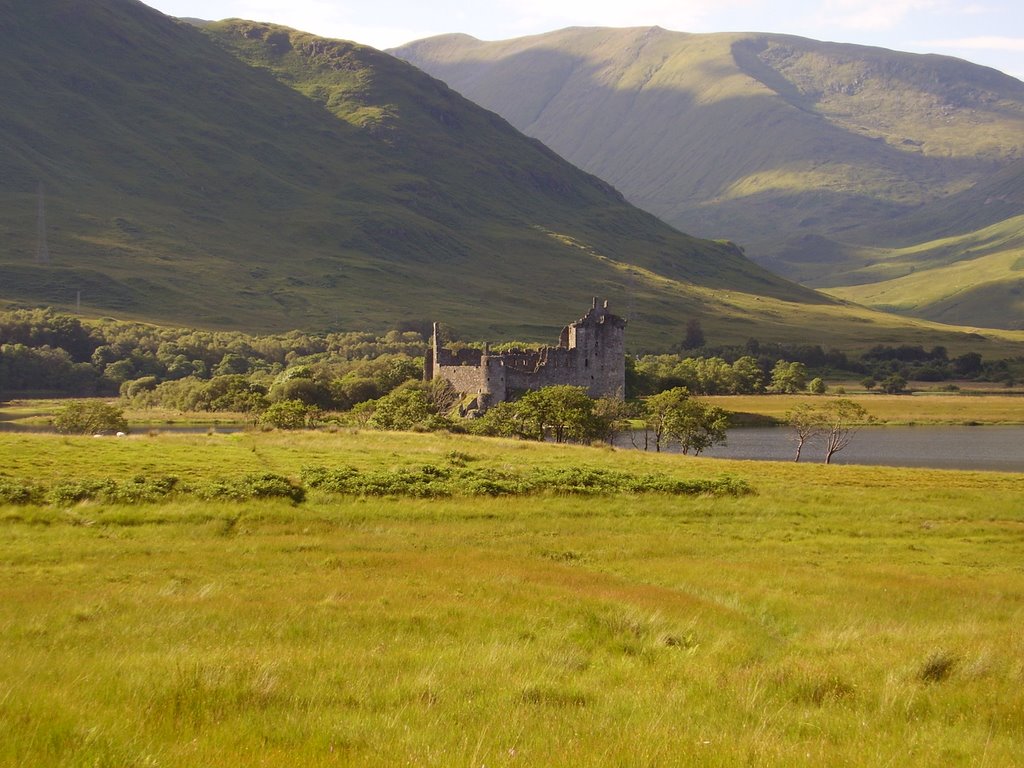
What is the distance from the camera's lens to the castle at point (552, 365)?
355 ft

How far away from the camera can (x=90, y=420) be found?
86.8 metres

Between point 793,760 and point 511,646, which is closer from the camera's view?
point 793,760

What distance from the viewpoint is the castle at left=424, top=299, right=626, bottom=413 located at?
108 metres

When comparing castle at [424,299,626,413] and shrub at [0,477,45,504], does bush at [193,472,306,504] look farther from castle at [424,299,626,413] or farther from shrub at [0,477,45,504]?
castle at [424,299,626,413]

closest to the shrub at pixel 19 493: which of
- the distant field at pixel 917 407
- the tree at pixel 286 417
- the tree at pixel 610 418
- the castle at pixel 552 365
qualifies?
the tree at pixel 286 417

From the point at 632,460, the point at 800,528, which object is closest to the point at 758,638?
the point at 800,528

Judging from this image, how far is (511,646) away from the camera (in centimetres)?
1731

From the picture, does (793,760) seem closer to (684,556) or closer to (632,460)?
(684,556)

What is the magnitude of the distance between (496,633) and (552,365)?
9826 centimetres

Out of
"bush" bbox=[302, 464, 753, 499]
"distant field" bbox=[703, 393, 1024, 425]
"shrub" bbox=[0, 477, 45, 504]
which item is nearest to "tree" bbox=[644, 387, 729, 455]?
"bush" bbox=[302, 464, 753, 499]

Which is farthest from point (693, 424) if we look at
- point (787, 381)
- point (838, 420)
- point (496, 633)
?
point (787, 381)

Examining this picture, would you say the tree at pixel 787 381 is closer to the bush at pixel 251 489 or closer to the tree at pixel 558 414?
the tree at pixel 558 414

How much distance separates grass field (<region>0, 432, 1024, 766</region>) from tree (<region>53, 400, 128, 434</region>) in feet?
149

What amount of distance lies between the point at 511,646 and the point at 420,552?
13334 millimetres
